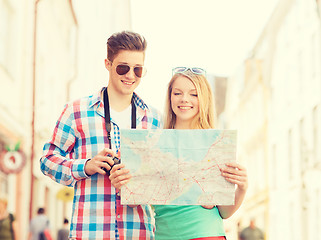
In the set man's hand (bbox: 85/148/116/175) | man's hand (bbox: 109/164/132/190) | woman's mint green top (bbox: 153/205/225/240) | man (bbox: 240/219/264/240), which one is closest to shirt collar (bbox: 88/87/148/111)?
man's hand (bbox: 85/148/116/175)

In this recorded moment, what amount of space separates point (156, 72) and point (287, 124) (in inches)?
518

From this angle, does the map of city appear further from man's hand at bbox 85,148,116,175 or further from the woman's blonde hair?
the woman's blonde hair

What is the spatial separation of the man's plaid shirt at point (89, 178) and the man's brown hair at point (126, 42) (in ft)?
0.71

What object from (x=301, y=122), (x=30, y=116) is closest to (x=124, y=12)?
(x=30, y=116)

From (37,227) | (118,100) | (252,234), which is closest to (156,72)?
(118,100)

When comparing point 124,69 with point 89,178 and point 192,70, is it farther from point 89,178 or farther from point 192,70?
point 89,178

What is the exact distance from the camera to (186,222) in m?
2.70

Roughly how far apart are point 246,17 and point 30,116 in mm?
5302

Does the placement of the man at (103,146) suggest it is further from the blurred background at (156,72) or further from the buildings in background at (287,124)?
the buildings in background at (287,124)

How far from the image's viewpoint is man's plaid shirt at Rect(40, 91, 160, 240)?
2865mm

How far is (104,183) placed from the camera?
2.90 metres

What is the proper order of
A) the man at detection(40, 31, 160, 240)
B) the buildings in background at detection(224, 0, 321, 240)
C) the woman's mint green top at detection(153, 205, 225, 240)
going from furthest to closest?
1. the buildings in background at detection(224, 0, 321, 240)
2. the man at detection(40, 31, 160, 240)
3. the woman's mint green top at detection(153, 205, 225, 240)

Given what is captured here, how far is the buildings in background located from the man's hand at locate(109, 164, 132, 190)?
8868 millimetres

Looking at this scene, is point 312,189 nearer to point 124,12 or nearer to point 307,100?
point 307,100
